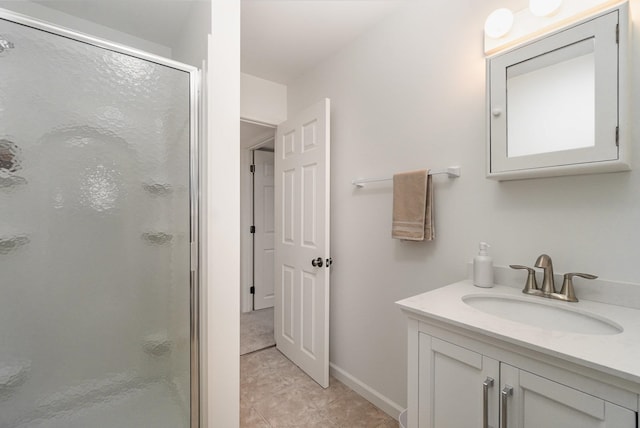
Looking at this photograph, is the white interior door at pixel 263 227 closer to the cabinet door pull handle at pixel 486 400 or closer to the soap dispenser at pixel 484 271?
the soap dispenser at pixel 484 271

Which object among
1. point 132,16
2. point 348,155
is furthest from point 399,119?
point 132,16

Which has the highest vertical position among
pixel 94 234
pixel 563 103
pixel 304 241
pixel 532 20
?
pixel 532 20

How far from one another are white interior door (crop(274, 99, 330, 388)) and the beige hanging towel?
21.7 inches

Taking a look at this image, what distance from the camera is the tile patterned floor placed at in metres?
1.61

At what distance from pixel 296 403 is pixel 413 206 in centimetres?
143

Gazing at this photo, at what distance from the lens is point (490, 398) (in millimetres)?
794

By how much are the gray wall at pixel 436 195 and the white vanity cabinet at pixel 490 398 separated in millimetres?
551

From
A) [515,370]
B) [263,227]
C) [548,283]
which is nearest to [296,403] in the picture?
[515,370]

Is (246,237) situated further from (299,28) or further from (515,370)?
(515,370)

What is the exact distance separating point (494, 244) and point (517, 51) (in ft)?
2.62

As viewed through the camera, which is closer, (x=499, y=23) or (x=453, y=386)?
(x=453, y=386)

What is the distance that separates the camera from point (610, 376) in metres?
0.60

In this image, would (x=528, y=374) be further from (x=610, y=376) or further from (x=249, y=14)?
(x=249, y=14)

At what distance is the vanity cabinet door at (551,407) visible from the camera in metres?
0.61
